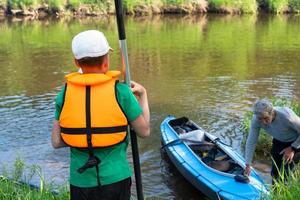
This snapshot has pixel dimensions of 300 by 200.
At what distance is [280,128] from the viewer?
210 inches

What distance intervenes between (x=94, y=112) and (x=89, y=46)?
1.35 ft

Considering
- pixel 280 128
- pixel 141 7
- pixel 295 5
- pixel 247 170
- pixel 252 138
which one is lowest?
pixel 247 170

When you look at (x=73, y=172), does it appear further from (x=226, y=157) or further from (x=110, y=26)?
(x=110, y=26)

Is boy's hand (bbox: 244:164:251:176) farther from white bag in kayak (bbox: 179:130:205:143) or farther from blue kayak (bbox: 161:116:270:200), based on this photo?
white bag in kayak (bbox: 179:130:205:143)

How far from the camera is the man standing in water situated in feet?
16.8

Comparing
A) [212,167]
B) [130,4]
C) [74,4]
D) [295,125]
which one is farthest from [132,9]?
[295,125]

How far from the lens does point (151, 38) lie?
82.3 ft

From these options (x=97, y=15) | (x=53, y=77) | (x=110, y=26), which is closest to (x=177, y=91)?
(x=53, y=77)

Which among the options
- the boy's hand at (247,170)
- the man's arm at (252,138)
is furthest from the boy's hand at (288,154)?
the boy's hand at (247,170)

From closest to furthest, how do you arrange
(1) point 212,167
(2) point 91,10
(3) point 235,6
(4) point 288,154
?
1. (4) point 288,154
2. (1) point 212,167
3. (3) point 235,6
4. (2) point 91,10

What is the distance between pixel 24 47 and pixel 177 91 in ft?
36.3

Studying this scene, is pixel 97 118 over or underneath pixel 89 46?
underneath

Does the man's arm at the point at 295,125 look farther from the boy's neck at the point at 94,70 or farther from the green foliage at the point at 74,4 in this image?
the green foliage at the point at 74,4

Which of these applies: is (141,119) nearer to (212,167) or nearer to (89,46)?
(89,46)
